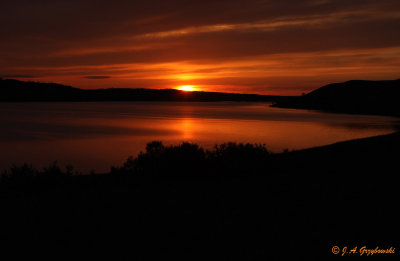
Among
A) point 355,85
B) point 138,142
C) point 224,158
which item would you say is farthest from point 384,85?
point 224,158

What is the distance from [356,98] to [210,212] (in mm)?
151489

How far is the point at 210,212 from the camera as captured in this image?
8094 mm

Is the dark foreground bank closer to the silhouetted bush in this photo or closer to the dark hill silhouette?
the silhouetted bush

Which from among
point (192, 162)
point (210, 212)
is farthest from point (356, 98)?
point (210, 212)

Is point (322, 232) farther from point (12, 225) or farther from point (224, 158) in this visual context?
point (224, 158)

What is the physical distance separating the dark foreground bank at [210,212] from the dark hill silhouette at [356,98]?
4360 inches

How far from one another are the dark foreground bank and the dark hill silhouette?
11075 cm

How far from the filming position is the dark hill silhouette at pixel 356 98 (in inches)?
4922

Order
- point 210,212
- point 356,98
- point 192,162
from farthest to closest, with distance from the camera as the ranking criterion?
point 356,98 → point 192,162 → point 210,212

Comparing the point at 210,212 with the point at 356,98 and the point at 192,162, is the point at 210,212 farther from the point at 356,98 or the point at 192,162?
the point at 356,98

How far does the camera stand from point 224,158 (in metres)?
14.4

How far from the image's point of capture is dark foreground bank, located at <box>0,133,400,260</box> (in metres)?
6.31

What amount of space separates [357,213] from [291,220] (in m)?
1.38

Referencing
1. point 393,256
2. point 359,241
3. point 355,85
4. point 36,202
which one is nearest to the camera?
point 393,256
